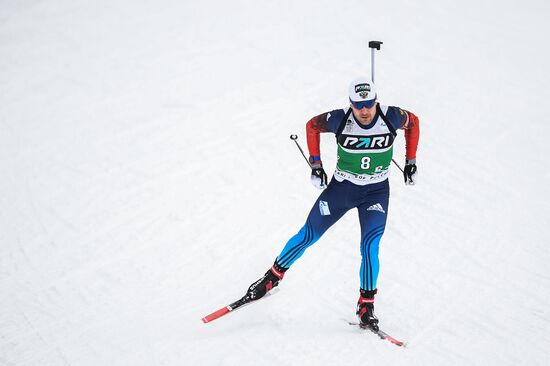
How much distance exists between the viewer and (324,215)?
4.71 m

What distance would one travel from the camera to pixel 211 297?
5.41 meters

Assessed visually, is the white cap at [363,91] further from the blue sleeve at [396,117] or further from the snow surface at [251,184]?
the snow surface at [251,184]

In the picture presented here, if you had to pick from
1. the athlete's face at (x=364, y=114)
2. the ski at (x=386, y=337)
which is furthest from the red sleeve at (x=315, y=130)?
the ski at (x=386, y=337)

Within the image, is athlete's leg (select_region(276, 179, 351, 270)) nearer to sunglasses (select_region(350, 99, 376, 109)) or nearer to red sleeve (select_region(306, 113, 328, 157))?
red sleeve (select_region(306, 113, 328, 157))

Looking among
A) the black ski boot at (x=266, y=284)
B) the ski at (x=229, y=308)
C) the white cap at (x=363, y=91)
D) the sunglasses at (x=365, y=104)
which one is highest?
the white cap at (x=363, y=91)

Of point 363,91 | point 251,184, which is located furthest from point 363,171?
point 251,184

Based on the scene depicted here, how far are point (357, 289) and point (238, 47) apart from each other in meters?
6.95

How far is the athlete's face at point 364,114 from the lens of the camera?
14.0ft

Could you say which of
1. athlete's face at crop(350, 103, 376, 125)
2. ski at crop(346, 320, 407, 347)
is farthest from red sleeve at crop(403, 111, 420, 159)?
ski at crop(346, 320, 407, 347)

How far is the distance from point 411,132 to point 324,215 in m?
1.04

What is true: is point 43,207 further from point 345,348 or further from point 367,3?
point 367,3

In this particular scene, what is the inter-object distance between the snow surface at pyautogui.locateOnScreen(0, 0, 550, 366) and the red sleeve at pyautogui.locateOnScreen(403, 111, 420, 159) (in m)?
1.43

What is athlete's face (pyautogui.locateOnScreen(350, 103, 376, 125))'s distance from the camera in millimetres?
4274

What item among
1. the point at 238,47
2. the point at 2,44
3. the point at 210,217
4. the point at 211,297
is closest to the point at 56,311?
the point at 211,297
